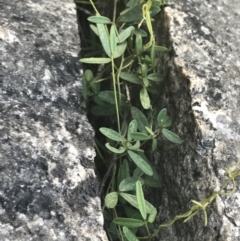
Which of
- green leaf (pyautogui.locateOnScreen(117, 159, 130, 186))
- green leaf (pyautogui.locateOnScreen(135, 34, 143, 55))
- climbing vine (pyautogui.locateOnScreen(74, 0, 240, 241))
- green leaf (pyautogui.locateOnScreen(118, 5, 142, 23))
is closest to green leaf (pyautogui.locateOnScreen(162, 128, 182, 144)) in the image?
climbing vine (pyautogui.locateOnScreen(74, 0, 240, 241))

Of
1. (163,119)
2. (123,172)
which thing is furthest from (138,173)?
(163,119)

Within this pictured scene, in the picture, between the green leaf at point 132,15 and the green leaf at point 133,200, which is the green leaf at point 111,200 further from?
the green leaf at point 132,15

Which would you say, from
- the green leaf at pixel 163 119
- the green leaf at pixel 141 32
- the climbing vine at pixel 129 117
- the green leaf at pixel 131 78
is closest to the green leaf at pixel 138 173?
the climbing vine at pixel 129 117

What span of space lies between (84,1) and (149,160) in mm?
476

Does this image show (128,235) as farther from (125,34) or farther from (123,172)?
(125,34)

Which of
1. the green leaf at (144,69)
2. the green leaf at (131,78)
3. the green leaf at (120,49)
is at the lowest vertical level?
the green leaf at (131,78)

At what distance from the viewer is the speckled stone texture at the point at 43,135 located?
38.8 inches

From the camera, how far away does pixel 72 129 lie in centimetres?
112

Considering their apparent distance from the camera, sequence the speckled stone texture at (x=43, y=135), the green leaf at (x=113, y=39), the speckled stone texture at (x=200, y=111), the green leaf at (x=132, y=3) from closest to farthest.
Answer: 1. the speckled stone texture at (x=43, y=135)
2. the speckled stone texture at (x=200, y=111)
3. the green leaf at (x=113, y=39)
4. the green leaf at (x=132, y=3)

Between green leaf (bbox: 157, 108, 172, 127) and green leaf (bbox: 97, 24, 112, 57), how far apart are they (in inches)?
7.1

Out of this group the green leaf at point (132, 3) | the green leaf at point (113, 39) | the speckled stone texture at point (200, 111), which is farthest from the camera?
the green leaf at point (132, 3)

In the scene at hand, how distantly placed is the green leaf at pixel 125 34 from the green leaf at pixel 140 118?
17 centimetres

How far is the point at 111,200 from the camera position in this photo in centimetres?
112

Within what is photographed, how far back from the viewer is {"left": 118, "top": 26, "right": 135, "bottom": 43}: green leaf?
1.26m
